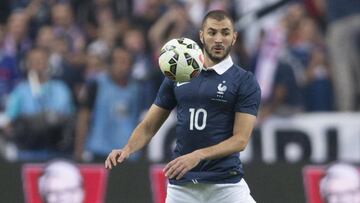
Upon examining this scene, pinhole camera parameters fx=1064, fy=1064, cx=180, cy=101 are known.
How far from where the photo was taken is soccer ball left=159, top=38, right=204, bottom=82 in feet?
22.2

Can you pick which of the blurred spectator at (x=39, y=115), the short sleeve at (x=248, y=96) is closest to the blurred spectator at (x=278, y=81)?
the blurred spectator at (x=39, y=115)

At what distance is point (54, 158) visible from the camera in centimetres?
1100

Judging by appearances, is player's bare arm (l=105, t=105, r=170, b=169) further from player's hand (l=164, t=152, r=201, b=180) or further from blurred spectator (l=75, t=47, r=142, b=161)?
blurred spectator (l=75, t=47, r=142, b=161)

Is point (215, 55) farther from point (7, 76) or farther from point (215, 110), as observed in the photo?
point (7, 76)

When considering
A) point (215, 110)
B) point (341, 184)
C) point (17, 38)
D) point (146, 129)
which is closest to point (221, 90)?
point (215, 110)

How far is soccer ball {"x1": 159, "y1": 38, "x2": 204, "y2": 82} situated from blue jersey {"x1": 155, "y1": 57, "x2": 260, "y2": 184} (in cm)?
14

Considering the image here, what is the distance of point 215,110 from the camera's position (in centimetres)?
692

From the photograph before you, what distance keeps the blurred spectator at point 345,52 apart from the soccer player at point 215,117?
5274 mm

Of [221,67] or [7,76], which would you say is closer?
[221,67]

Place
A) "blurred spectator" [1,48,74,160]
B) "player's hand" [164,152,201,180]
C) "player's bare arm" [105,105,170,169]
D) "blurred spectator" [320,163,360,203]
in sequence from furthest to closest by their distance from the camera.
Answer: "blurred spectator" [1,48,74,160]
"blurred spectator" [320,163,360,203]
"player's bare arm" [105,105,170,169]
"player's hand" [164,152,201,180]

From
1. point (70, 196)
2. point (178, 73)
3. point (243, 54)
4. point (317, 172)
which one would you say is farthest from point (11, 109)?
point (178, 73)

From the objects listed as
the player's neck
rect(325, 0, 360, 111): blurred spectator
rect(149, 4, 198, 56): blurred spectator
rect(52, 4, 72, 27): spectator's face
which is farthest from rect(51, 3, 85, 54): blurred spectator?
the player's neck

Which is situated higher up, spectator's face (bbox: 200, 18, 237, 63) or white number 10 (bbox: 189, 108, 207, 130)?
spectator's face (bbox: 200, 18, 237, 63)

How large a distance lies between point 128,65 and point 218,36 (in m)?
4.96
